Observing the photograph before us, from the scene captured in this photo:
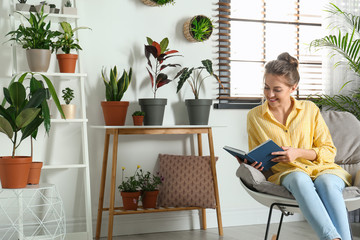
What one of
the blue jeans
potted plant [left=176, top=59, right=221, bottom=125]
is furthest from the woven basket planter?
the blue jeans

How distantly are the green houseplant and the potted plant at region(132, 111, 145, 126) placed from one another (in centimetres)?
145

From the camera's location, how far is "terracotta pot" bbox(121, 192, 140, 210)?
10.8 feet

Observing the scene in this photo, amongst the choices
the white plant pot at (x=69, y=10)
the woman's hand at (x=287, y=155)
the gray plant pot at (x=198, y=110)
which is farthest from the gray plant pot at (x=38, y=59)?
the woman's hand at (x=287, y=155)

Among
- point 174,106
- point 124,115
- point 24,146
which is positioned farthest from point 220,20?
point 24,146

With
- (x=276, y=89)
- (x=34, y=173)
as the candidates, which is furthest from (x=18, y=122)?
(x=276, y=89)

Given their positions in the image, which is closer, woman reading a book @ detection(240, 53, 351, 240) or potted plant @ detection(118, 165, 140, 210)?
woman reading a book @ detection(240, 53, 351, 240)

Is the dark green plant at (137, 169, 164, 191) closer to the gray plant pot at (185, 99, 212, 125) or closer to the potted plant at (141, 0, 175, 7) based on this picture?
the gray plant pot at (185, 99, 212, 125)

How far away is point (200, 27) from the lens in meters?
3.58

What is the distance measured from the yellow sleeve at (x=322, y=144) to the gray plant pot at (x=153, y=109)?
109 cm

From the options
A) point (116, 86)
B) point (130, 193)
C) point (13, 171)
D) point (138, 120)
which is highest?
point (116, 86)

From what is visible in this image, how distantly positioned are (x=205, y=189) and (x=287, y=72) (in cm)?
114

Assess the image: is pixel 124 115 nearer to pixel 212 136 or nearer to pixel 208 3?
pixel 212 136

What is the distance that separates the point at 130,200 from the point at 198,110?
2.59 feet

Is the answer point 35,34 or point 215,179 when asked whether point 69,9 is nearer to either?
point 35,34
